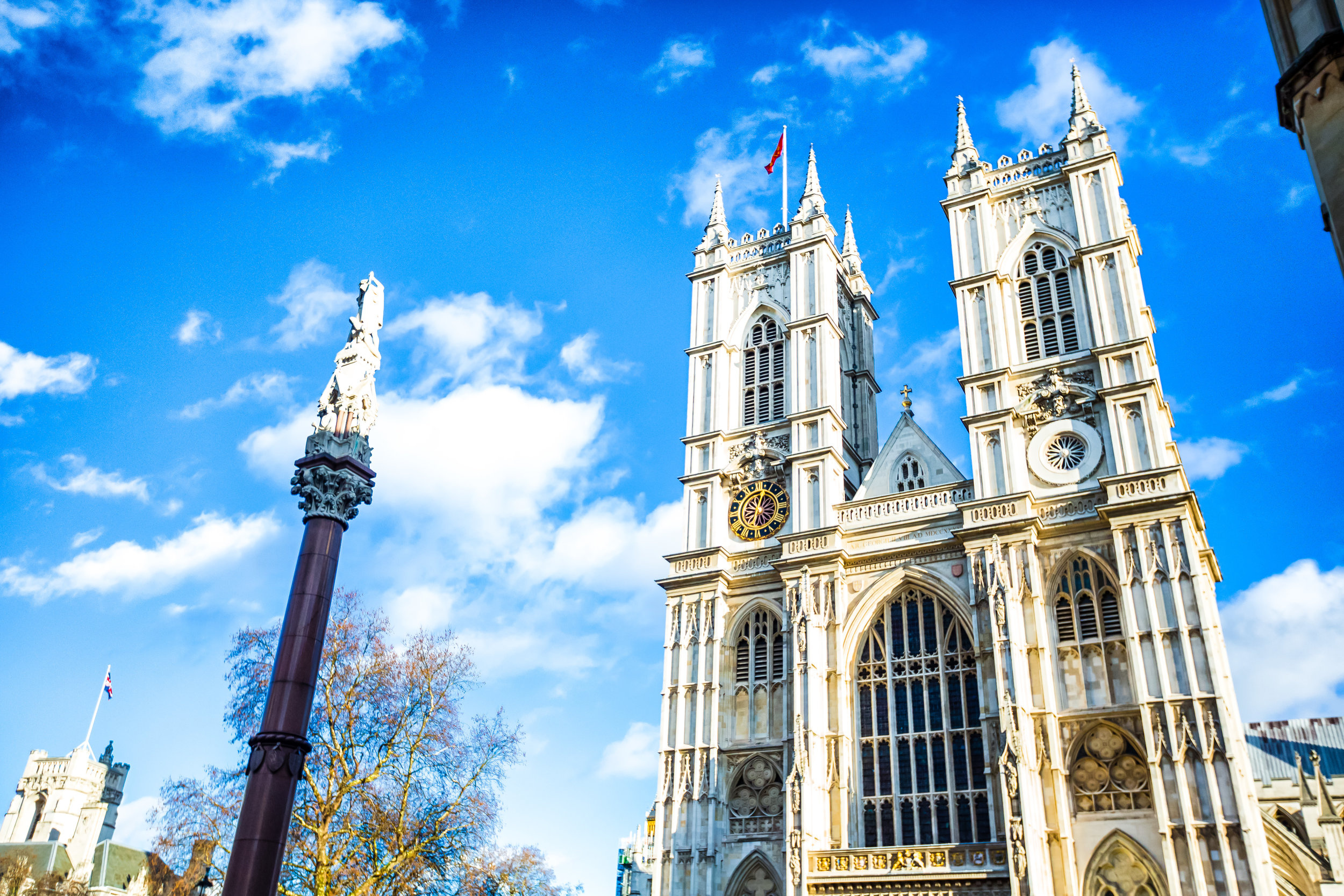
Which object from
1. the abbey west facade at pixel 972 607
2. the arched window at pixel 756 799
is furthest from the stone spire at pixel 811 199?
the arched window at pixel 756 799

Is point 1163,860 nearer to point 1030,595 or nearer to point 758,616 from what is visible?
point 1030,595

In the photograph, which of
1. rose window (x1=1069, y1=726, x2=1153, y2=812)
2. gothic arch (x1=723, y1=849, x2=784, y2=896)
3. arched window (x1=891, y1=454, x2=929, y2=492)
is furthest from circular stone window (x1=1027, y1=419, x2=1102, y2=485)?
gothic arch (x1=723, y1=849, x2=784, y2=896)

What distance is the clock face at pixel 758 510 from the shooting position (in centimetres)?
3831

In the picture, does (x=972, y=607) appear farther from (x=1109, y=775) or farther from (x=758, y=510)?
(x=758, y=510)

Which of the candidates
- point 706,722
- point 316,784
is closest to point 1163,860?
point 706,722

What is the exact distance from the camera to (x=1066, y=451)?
33938 millimetres

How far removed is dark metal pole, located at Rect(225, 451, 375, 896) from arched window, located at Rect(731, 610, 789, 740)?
1844 cm

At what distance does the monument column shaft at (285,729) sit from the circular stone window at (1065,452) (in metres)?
22.8

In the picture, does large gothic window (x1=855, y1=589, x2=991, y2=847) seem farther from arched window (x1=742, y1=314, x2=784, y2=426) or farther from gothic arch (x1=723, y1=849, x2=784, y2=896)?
arched window (x1=742, y1=314, x2=784, y2=426)

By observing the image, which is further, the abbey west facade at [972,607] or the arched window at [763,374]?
the arched window at [763,374]

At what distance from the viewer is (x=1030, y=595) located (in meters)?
31.8

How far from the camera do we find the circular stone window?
109 feet

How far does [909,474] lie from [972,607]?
6.47 m

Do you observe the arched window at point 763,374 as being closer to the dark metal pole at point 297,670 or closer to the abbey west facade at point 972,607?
the abbey west facade at point 972,607
